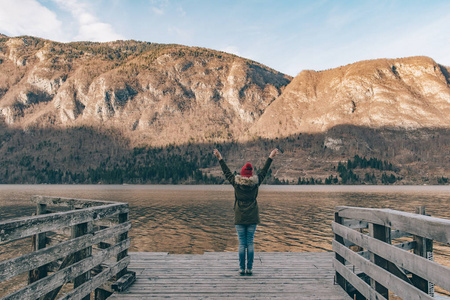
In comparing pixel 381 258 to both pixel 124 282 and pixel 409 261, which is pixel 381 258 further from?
pixel 124 282

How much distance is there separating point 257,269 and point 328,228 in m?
21.9

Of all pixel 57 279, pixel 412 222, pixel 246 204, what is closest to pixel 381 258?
pixel 412 222

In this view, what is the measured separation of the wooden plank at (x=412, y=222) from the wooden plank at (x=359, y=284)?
4.22 feet

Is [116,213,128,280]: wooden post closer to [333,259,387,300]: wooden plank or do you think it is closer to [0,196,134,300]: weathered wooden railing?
[0,196,134,300]: weathered wooden railing

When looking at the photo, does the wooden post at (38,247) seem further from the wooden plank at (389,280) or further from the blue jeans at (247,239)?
the wooden plank at (389,280)

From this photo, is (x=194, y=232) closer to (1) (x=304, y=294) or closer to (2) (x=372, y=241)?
(1) (x=304, y=294)

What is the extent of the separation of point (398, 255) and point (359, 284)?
199 cm

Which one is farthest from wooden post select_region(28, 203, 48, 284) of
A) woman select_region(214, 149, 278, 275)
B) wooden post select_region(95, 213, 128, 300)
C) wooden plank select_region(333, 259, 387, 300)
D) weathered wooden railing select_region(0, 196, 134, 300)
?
wooden plank select_region(333, 259, 387, 300)

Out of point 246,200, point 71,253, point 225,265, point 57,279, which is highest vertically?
point 246,200

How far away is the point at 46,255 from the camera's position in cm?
521

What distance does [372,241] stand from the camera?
5.65 m

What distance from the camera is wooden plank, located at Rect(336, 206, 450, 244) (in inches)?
147

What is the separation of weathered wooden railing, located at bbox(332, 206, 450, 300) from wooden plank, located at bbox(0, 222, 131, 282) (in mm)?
5588

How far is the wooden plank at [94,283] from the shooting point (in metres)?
5.96
